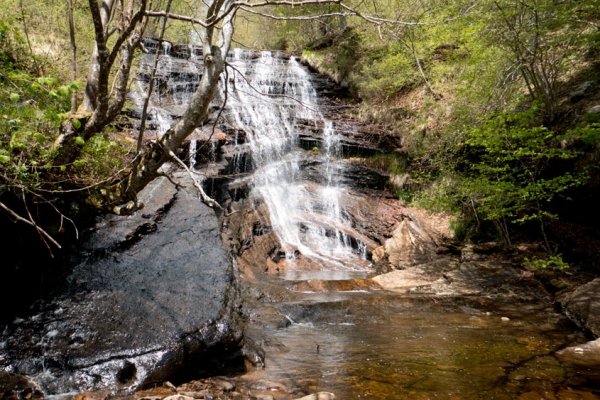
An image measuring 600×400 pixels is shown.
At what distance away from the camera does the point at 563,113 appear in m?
8.80

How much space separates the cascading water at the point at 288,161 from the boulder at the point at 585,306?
16.9ft

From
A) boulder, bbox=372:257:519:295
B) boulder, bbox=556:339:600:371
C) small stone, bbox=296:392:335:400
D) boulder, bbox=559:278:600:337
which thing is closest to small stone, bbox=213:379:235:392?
small stone, bbox=296:392:335:400

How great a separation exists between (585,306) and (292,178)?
9452 mm

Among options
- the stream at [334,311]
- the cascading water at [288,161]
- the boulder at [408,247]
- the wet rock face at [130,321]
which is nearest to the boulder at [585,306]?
the stream at [334,311]

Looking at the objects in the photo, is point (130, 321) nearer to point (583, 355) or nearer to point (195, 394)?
point (195, 394)

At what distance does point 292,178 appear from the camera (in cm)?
1309

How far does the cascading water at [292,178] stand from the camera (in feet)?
35.9

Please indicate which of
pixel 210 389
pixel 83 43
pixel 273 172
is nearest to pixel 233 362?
pixel 210 389

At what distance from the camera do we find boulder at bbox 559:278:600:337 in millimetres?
5073

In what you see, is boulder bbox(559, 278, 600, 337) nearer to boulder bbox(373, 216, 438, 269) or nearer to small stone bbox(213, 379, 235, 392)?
boulder bbox(373, 216, 438, 269)

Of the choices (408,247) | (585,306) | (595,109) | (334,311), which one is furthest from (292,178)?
(585,306)

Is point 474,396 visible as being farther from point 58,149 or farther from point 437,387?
point 58,149

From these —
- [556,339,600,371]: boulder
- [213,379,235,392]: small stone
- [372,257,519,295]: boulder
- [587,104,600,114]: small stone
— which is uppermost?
[587,104,600,114]: small stone

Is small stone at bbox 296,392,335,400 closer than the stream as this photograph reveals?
Yes
